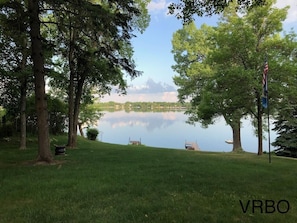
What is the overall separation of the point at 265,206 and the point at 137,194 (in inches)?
94.5

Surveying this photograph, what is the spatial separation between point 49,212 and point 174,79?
24.5m

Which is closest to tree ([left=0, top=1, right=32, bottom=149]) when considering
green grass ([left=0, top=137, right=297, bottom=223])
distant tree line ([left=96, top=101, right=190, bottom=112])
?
green grass ([left=0, top=137, right=297, bottom=223])

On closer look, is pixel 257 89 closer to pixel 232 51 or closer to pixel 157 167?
pixel 232 51

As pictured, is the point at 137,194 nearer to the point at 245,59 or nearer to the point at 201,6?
the point at 201,6

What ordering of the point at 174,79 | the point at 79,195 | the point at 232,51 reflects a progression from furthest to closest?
1. the point at 174,79
2. the point at 232,51
3. the point at 79,195

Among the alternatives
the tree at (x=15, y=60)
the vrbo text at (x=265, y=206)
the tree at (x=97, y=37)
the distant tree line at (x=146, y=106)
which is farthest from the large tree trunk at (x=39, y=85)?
the distant tree line at (x=146, y=106)

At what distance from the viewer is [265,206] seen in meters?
5.25

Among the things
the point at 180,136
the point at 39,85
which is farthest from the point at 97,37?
the point at 180,136

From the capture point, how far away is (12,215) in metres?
4.63

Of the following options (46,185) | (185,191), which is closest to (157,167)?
(185,191)

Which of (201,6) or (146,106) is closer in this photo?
(201,6)

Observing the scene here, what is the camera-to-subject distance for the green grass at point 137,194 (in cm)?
462

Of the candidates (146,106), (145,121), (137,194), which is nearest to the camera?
(137,194)

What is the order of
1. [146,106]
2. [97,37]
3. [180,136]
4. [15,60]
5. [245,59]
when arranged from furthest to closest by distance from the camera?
1. [146,106]
2. [180,136]
3. [245,59]
4. [15,60]
5. [97,37]
